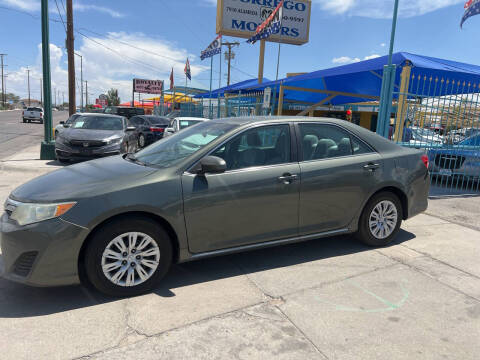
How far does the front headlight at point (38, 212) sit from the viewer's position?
9.46 ft

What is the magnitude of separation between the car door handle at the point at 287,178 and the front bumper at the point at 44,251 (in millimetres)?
1846

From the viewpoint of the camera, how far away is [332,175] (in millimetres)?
3969

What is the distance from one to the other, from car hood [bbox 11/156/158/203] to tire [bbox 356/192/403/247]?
2.52 metres

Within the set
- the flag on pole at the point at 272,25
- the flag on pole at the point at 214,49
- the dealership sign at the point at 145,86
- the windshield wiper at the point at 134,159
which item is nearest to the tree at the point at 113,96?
the dealership sign at the point at 145,86

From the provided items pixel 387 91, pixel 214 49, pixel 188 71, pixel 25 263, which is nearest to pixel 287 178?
pixel 25 263

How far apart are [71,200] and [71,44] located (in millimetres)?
18980

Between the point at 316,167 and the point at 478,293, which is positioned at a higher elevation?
the point at 316,167

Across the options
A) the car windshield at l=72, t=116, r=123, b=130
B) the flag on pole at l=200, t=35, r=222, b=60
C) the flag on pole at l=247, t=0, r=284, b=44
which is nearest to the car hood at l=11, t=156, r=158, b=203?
the car windshield at l=72, t=116, r=123, b=130

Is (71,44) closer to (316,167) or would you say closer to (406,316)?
(316,167)

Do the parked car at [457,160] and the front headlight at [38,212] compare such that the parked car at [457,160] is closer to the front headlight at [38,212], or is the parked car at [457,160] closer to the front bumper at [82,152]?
the front headlight at [38,212]

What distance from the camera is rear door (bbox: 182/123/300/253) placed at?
10.9ft

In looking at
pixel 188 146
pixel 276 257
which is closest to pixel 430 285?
pixel 276 257

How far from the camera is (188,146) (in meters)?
3.78

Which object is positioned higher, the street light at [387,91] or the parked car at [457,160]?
the street light at [387,91]
